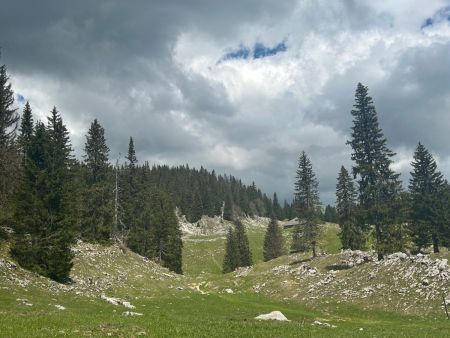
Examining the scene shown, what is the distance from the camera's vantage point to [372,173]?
183 feet

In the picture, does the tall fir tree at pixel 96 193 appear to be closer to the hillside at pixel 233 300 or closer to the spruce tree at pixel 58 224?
the hillside at pixel 233 300

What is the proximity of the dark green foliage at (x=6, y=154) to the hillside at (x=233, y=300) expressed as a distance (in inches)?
166

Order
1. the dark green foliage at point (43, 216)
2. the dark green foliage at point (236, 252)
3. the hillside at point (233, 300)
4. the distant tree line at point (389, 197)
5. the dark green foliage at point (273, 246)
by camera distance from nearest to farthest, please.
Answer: the hillside at point (233, 300) → the dark green foliage at point (43, 216) → the distant tree line at point (389, 197) → the dark green foliage at point (236, 252) → the dark green foliage at point (273, 246)

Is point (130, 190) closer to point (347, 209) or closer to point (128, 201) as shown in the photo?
point (128, 201)

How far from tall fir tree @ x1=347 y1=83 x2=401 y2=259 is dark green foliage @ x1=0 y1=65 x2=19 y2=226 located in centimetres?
4236

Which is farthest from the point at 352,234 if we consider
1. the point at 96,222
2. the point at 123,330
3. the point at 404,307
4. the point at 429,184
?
the point at 123,330

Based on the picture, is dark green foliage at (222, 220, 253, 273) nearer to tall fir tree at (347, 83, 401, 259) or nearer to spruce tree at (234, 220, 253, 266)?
spruce tree at (234, 220, 253, 266)

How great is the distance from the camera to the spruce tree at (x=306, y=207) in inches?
2874

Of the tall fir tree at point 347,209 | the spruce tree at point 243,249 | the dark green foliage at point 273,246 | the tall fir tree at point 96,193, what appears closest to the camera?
the tall fir tree at point 96,193

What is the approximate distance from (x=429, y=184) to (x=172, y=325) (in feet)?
195

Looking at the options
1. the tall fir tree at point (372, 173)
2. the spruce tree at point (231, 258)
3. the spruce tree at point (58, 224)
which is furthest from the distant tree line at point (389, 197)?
the spruce tree at point (231, 258)

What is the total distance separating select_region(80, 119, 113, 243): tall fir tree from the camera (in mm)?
67125

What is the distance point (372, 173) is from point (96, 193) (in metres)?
43.2

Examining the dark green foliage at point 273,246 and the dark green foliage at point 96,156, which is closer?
the dark green foliage at point 96,156
